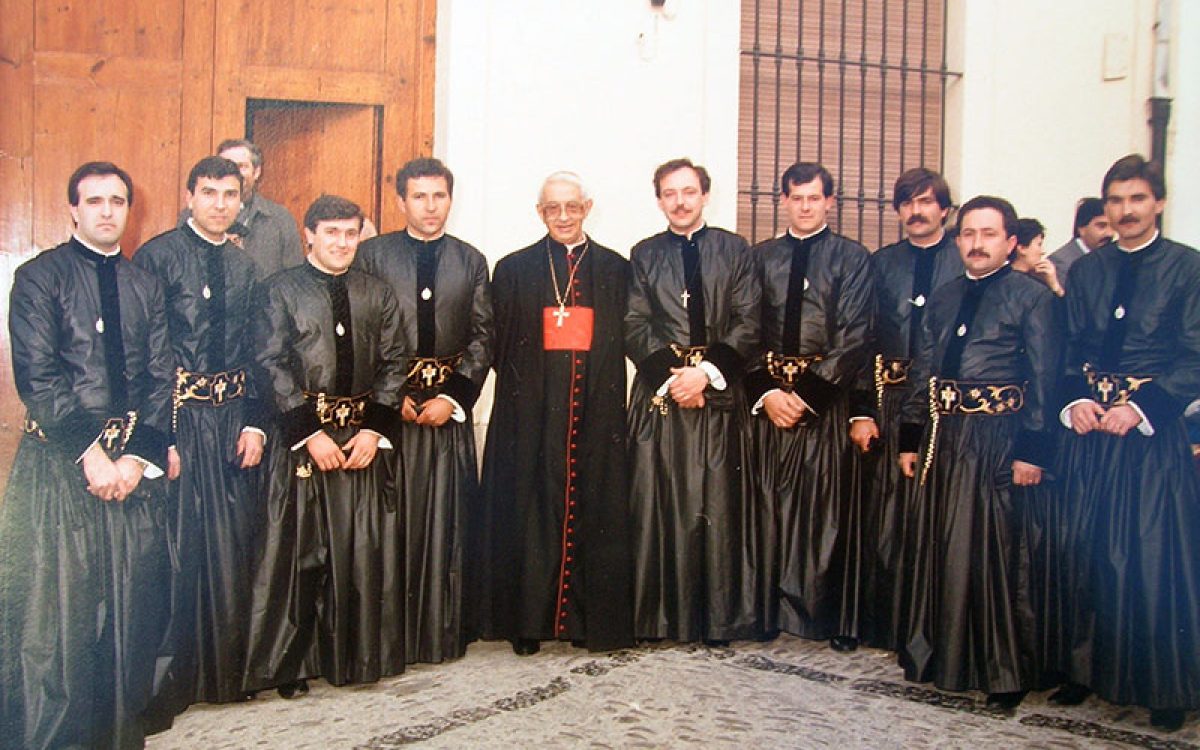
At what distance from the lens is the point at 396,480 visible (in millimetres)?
4594

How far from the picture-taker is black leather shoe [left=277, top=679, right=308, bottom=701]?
168 inches

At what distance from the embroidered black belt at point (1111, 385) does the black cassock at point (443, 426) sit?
2437mm

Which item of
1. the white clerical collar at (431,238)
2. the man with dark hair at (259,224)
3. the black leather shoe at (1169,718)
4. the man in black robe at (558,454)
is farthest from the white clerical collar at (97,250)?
the black leather shoe at (1169,718)

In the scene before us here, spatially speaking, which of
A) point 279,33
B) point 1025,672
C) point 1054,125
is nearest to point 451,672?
point 1025,672

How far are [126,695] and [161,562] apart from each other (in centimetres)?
45

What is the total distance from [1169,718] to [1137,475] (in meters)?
0.88

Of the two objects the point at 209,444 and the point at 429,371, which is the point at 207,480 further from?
the point at 429,371

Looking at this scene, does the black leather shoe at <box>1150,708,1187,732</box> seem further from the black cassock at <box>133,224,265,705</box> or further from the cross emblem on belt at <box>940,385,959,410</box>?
the black cassock at <box>133,224,265,705</box>

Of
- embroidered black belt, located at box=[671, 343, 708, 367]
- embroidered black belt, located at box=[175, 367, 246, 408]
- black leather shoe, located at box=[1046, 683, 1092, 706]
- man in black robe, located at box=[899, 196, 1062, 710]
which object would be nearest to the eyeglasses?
embroidered black belt, located at box=[671, 343, 708, 367]

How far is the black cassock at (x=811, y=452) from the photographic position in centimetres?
507

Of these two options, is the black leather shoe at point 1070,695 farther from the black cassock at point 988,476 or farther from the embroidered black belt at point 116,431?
the embroidered black belt at point 116,431

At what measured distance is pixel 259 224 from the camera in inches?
202

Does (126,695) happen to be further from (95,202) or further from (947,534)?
(947,534)

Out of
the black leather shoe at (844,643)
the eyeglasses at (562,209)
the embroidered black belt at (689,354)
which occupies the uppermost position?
the eyeglasses at (562,209)
